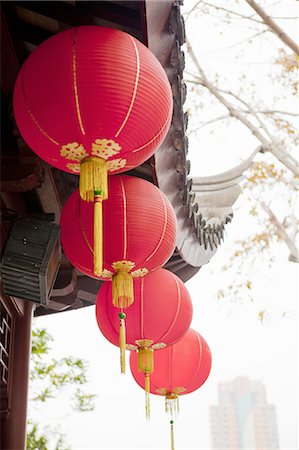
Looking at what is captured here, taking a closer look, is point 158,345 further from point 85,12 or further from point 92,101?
point 85,12

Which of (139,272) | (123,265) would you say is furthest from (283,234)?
(123,265)

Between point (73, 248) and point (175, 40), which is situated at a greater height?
point (175, 40)

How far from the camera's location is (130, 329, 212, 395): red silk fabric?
4.02 metres

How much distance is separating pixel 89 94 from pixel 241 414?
11109mm

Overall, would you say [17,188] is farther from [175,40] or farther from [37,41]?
[175,40]

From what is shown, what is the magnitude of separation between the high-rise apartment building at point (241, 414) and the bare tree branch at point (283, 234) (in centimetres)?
431

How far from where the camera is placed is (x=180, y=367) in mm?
4035

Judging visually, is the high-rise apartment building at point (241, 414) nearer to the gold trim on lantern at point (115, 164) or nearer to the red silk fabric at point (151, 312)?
the red silk fabric at point (151, 312)

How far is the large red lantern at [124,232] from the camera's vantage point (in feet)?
8.48

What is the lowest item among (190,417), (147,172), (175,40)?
(190,417)

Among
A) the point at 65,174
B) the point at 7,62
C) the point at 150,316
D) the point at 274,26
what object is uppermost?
the point at 274,26

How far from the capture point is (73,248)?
2695 millimetres

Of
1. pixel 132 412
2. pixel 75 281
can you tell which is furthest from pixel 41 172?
pixel 132 412

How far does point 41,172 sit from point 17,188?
0.58 ft
